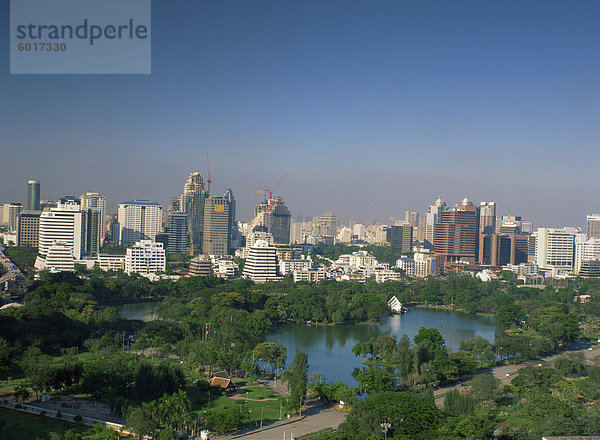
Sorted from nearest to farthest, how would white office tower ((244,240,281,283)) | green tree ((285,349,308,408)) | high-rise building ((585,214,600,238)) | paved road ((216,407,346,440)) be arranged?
paved road ((216,407,346,440)), green tree ((285,349,308,408)), white office tower ((244,240,281,283)), high-rise building ((585,214,600,238))

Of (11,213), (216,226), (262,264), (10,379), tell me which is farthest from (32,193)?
(10,379)

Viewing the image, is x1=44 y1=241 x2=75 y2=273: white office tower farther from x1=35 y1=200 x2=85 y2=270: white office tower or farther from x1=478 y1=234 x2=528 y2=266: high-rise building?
x1=478 y1=234 x2=528 y2=266: high-rise building

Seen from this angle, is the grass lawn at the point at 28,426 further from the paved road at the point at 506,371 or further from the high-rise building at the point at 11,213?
the high-rise building at the point at 11,213

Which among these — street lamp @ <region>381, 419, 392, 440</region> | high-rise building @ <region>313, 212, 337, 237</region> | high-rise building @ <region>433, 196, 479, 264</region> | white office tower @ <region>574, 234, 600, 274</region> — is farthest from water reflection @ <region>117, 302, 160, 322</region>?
high-rise building @ <region>313, 212, 337, 237</region>

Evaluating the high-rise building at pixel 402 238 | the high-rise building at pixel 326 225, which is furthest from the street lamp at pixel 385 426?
the high-rise building at pixel 326 225

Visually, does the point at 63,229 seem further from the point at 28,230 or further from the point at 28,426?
the point at 28,426

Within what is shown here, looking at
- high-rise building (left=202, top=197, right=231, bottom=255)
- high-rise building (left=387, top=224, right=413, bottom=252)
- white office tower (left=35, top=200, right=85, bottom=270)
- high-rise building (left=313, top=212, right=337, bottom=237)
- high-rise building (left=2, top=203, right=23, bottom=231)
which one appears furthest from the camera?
high-rise building (left=313, top=212, right=337, bottom=237)

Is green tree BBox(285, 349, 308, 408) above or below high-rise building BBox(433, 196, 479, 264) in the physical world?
below

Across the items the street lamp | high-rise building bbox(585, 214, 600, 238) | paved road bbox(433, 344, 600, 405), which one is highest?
high-rise building bbox(585, 214, 600, 238)

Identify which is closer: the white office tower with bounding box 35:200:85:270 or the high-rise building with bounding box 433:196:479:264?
the white office tower with bounding box 35:200:85:270
